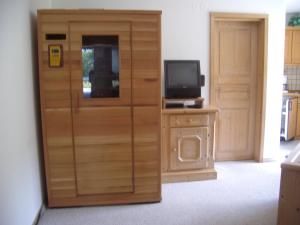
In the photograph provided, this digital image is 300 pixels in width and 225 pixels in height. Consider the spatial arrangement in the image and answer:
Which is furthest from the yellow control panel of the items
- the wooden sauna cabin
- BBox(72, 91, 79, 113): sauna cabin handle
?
BBox(72, 91, 79, 113): sauna cabin handle

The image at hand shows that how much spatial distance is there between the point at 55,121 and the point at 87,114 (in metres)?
0.31

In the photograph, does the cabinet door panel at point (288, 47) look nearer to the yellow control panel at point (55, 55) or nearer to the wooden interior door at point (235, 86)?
the wooden interior door at point (235, 86)

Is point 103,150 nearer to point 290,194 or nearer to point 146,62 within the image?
point 146,62

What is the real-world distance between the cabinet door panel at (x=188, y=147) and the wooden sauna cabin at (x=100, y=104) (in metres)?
0.57

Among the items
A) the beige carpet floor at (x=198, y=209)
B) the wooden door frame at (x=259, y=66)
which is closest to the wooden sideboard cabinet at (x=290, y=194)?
the beige carpet floor at (x=198, y=209)

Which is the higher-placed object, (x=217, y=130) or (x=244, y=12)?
(x=244, y=12)

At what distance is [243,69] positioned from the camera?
404cm

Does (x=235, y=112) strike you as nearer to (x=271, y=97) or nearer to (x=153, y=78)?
(x=271, y=97)

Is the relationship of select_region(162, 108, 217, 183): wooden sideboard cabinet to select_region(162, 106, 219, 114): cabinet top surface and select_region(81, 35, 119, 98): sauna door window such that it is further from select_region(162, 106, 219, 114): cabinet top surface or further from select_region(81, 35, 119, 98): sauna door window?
select_region(81, 35, 119, 98): sauna door window

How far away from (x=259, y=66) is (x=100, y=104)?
2.48 metres

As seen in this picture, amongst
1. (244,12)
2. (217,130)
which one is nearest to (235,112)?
(217,130)

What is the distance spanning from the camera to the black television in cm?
349

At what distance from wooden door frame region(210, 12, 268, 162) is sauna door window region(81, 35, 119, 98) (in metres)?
1.63

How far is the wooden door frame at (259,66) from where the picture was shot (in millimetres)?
3769
